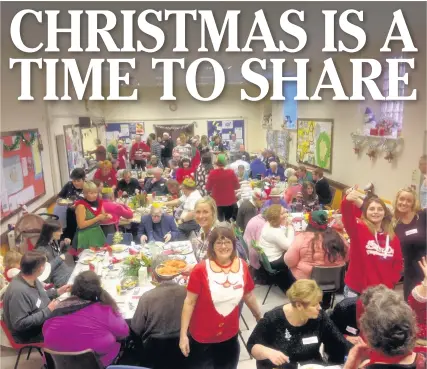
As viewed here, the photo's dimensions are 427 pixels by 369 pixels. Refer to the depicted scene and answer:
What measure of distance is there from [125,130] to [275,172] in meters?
6.21

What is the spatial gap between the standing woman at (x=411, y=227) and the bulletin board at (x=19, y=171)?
387cm

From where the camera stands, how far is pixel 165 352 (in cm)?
209

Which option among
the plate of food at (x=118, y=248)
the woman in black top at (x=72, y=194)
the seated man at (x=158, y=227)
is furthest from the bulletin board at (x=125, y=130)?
the plate of food at (x=118, y=248)

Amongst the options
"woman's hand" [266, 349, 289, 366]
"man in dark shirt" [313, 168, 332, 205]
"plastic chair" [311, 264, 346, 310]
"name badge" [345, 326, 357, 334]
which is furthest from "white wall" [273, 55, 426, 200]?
"woman's hand" [266, 349, 289, 366]

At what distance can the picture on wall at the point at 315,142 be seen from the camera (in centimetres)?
682

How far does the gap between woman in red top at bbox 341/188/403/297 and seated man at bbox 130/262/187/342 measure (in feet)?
4.05

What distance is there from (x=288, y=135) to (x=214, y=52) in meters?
7.23

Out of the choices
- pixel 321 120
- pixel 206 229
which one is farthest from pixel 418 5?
pixel 321 120

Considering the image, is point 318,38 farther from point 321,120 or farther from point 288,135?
point 288,135

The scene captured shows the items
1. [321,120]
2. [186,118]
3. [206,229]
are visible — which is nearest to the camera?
[206,229]

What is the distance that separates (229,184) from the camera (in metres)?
4.95

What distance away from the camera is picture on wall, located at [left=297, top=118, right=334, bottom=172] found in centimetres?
682

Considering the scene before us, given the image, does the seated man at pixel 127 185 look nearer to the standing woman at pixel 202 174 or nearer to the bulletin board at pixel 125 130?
the standing woman at pixel 202 174

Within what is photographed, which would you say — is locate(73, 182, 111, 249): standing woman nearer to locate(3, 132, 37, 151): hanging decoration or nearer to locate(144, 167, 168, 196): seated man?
locate(3, 132, 37, 151): hanging decoration
